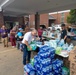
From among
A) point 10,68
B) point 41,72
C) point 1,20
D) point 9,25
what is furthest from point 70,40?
point 9,25

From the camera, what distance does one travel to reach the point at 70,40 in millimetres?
8445

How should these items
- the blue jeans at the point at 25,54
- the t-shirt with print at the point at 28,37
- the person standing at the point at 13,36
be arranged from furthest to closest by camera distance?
1. the person standing at the point at 13,36
2. the blue jeans at the point at 25,54
3. the t-shirt with print at the point at 28,37

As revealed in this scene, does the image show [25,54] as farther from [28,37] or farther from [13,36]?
[13,36]

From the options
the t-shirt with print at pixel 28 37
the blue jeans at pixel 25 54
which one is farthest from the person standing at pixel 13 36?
the t-shirt with print at pixel 28 37

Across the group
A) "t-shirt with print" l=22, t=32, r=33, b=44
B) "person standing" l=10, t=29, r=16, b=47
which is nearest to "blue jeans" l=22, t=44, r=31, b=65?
"t-shirt with print" l=22, t=32, r=33, b=44

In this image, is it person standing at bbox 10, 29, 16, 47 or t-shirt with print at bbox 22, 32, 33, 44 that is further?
person standing at bbox 10, 29, 16, 47

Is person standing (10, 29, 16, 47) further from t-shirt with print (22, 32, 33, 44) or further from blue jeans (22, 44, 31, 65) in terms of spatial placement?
t-shirt with print (22, 32, 33, 44)

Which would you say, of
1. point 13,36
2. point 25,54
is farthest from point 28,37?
point 13,36

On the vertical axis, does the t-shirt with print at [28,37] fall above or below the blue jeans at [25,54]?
above

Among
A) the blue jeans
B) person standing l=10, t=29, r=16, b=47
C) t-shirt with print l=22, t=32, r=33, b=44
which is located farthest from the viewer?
person standing l=10, t=29, r=16, b=47

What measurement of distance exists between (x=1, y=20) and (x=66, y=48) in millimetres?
10080

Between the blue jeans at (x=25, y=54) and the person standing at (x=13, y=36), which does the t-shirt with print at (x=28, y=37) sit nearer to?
the blue jeans at (x=25, y=54)

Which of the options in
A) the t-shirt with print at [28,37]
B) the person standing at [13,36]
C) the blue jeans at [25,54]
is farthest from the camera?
the person standing at [13,36]

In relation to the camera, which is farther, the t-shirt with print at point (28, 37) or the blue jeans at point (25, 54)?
the blue jeans at point (25, 54)
